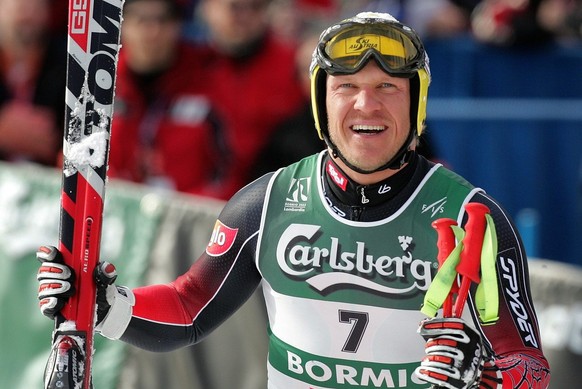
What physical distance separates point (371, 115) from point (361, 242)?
439 millimetres

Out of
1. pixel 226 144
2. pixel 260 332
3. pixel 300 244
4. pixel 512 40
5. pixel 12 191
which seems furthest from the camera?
pixel 512 40

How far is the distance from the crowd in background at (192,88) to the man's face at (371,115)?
9.38 feet

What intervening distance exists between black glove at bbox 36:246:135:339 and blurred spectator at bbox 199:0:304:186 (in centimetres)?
324

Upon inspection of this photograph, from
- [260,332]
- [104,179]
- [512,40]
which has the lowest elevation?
[260,332]

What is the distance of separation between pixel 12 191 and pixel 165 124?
1034 millimetres

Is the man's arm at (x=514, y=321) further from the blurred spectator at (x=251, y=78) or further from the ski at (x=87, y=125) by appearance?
the blurred spectator at (x=251, y=78)

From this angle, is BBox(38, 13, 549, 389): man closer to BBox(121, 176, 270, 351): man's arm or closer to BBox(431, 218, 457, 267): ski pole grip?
BBox(121, 176, 270, 351): man's arm

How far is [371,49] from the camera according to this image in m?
4.18

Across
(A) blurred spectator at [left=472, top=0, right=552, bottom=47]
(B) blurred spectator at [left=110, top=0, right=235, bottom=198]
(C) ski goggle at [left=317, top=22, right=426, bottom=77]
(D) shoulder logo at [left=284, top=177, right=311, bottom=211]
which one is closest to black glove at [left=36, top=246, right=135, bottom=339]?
(D) shoulder logo at [left=284, top=177, right=311, bottom=211]

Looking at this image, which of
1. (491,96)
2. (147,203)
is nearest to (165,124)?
(147,203)

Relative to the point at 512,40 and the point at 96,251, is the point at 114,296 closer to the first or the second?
the point at 96,251

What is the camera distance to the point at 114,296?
4.38m

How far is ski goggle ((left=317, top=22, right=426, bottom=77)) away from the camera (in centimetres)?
418

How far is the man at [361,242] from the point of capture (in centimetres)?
416
